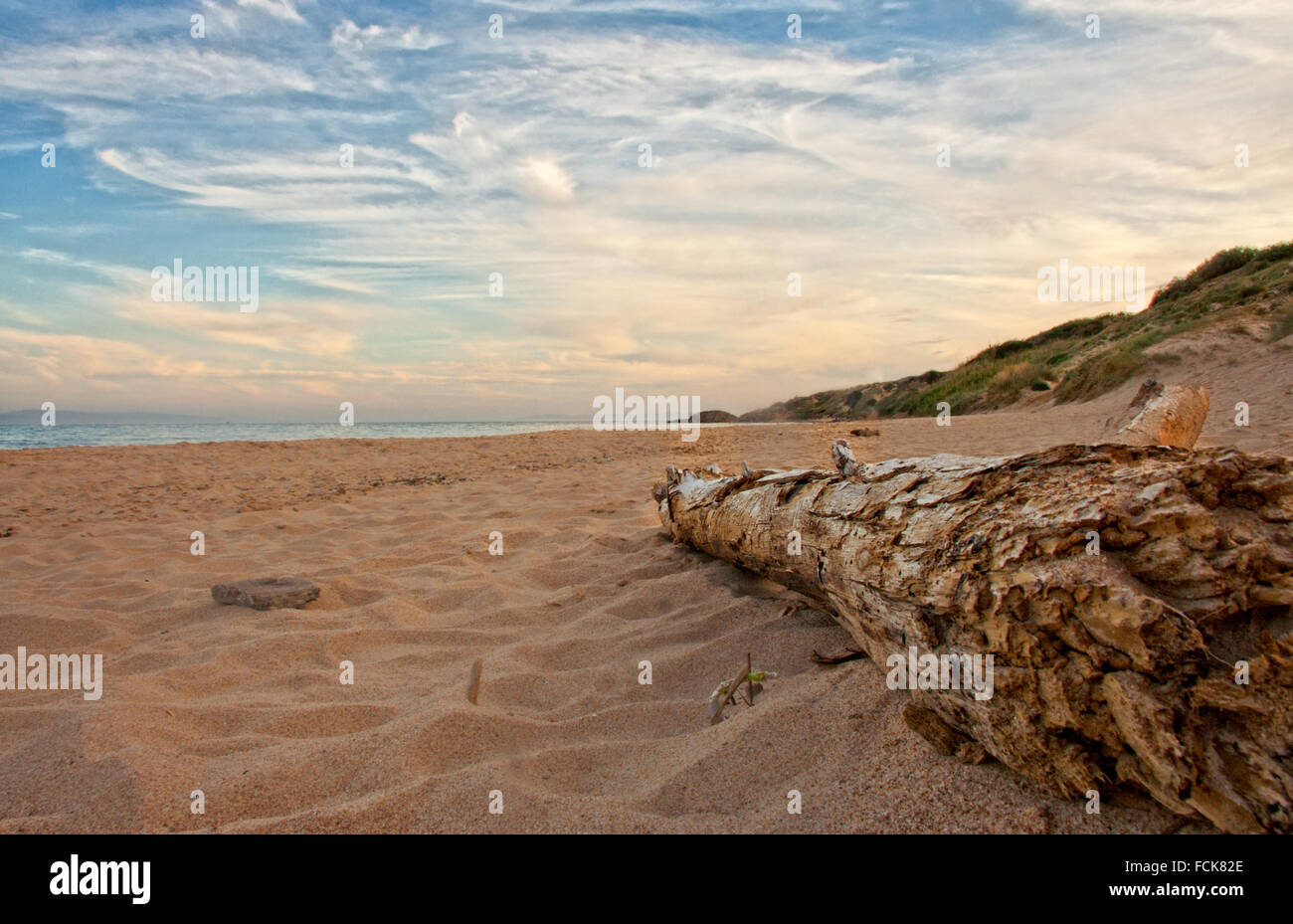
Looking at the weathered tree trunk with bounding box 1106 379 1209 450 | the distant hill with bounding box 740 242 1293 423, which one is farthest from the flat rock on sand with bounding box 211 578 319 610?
the distant hill with bounding box 740 242 1293 423

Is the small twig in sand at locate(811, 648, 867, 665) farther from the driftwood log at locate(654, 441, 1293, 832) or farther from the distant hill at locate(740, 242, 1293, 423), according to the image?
the distant hill at locate(740, 242, 1293, 423)

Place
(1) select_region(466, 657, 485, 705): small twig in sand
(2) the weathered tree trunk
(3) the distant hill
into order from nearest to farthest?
→ 1. (1) select_region(466, 657, 485, 705): small twig in sand
2. (2) the weathered tree trunk
3. (3) the distant hill

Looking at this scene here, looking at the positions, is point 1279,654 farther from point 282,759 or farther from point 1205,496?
point 282,759

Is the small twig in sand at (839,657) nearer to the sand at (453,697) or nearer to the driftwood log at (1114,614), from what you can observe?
the sand at (453,697)

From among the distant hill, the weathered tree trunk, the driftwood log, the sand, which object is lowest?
the sand

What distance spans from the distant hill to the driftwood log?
12.8 meters

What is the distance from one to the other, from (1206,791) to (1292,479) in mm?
801

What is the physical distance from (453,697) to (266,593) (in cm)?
182

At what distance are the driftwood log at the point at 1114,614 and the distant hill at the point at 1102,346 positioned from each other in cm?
1279

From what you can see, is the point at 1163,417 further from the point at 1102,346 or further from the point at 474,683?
the point at 1102,346

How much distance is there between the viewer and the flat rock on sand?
3.82m

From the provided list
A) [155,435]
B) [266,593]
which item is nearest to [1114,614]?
[266,593]

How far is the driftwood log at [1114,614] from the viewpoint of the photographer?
4.65 ft
